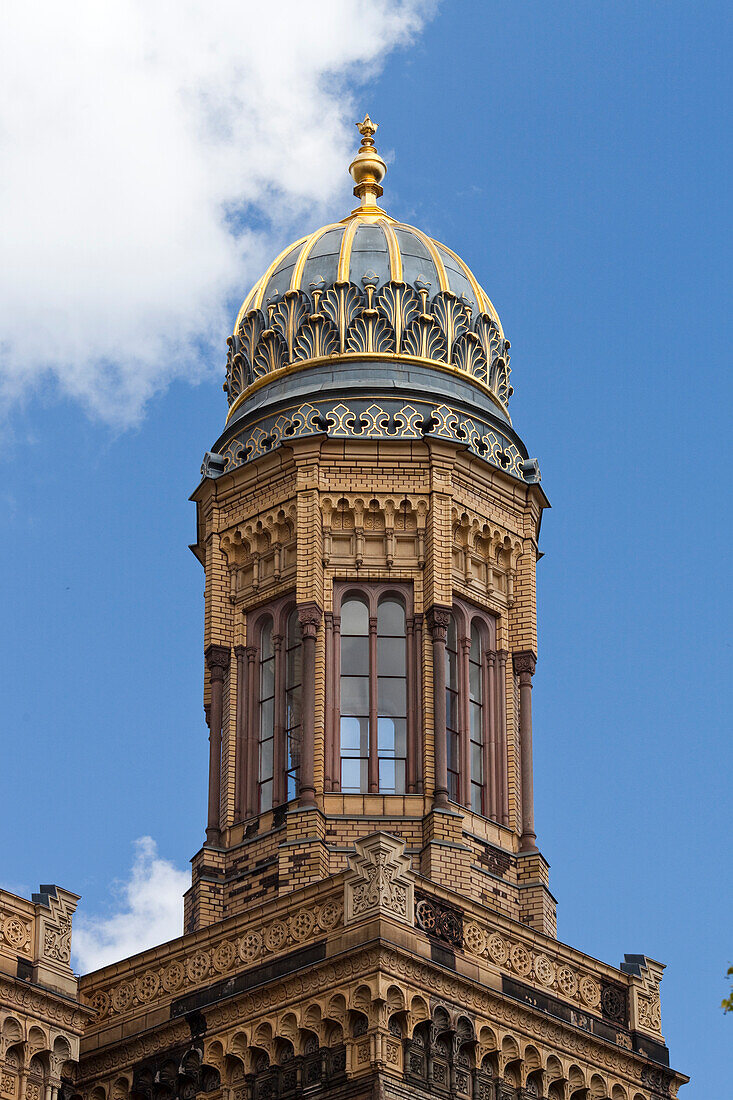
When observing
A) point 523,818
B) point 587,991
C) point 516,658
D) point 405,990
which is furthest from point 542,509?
point 405,990

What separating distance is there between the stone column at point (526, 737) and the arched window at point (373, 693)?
2547mm

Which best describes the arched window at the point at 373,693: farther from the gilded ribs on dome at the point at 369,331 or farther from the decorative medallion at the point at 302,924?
the gilded ribs on dome at the point at 369,331

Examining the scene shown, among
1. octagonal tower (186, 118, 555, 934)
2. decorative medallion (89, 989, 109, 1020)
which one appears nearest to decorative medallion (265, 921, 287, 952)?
octagonal tower (186, 118, 555, 934)

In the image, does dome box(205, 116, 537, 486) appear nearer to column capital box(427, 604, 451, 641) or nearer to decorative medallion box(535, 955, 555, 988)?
column capital box(427, 604, 451, 641)

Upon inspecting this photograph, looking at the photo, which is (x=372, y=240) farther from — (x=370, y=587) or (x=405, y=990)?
(x=405, y=990)

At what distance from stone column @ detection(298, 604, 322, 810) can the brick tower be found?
39 mm

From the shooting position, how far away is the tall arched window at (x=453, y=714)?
42469 mm

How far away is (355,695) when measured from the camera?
42969 millimetres

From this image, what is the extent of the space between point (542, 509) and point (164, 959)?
488 inches

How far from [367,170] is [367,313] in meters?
5.32

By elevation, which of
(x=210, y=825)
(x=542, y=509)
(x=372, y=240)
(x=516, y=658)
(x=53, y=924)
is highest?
(x=372, y=240)

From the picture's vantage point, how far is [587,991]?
39.6m

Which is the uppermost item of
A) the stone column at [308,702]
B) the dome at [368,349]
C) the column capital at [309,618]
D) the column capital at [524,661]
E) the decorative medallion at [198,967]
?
the dome at [368,349]

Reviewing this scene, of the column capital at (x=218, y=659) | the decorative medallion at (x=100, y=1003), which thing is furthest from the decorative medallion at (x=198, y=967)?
the column capital at (x=218, y=659)
